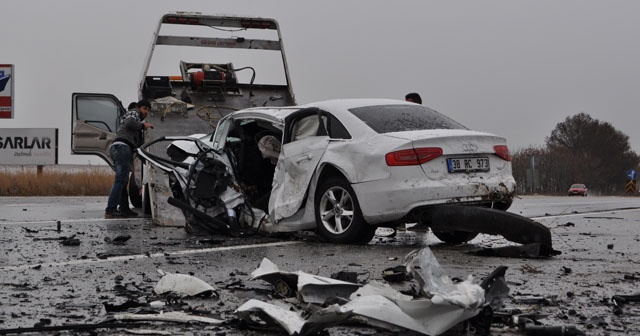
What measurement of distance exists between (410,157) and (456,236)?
4.83 feet

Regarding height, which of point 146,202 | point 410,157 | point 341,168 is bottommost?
point 146,202

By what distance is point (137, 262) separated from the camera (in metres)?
6.66

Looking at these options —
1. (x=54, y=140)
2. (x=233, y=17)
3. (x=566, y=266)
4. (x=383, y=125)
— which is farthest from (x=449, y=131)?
(x=54, y=140)

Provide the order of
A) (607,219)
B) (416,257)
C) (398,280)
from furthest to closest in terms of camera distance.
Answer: (607,219) < (398,280) < (416,257)

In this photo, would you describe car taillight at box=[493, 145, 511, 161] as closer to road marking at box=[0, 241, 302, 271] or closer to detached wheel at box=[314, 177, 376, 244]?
detached wheel at box=[314, 177, 376, 244]

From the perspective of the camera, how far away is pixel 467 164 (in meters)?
8.10

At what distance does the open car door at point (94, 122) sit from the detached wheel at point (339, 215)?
7910mm

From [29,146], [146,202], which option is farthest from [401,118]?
[29,146]

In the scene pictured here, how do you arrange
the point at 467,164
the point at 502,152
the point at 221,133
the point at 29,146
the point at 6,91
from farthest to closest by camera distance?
the point at 29,146 → the point at 6,91 → the point at 221,133 → the point at 502,152 → the point at 467,164

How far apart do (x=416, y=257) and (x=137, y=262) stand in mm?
3414

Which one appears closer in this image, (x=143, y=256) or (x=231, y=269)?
(x=231, y=269)

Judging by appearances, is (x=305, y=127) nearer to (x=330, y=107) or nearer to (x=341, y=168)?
(x=330, y=107)

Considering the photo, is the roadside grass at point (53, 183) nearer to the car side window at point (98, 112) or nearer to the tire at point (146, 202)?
the car side window at point (98, 112)

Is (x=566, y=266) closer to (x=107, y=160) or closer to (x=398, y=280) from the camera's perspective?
(x=398, y=280)
